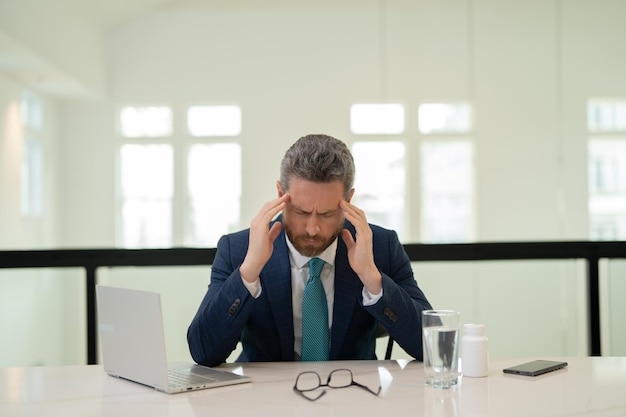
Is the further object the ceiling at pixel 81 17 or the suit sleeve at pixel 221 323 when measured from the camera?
the ceiling at pixel 81 17

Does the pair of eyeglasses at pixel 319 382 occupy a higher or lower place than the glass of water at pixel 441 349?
lower

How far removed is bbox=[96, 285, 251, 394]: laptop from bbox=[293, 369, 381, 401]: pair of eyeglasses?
125 mm

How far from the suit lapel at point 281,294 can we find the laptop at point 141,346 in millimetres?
288

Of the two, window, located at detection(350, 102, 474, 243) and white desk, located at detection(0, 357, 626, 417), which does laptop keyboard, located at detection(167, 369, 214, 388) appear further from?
window, located at detection(350, 102, 474, 243)

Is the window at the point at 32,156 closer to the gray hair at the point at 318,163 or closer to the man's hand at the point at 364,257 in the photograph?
the gray hair at the point at 318,163

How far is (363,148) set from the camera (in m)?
10.2

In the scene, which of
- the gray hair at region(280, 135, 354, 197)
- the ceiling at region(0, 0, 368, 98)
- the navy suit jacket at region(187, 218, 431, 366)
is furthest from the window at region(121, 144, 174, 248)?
the gray hair at region(280, 135, 354, 197)

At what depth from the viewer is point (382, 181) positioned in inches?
402

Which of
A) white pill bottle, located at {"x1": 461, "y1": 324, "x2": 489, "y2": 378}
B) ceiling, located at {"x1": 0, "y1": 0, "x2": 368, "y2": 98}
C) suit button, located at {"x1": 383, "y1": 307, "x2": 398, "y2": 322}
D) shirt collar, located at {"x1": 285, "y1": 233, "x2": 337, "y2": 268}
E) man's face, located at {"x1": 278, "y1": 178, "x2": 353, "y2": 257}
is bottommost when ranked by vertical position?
white pill bottle, located at {"x1": 461, "y1": 324, "x2": 489, "y2": 378}

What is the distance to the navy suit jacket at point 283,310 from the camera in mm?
1953

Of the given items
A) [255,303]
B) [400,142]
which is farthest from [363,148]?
[255,303]

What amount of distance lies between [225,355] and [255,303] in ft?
0.62

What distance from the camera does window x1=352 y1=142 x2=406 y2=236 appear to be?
10.2 m

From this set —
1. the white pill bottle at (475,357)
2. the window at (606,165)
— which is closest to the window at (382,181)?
the window at (606,165)
